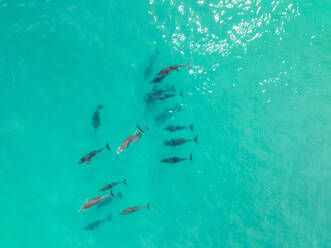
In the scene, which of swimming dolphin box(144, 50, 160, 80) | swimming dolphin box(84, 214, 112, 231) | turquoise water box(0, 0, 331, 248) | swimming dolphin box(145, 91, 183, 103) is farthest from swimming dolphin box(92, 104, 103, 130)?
swimming dolphin box(84, 214, 112, 231)

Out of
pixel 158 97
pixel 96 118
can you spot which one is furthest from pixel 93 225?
pixel 158 97

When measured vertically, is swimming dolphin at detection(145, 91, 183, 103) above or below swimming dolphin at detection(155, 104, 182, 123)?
above

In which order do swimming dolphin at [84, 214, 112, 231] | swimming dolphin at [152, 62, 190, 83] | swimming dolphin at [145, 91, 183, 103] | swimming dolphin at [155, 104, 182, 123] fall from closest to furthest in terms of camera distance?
swimming dolphin at [152, 62, 190, 83] < swimming dolphin at [84, 214, 112, 231] < swimming dolphin at [145, 91, 183, 103] < swimming dolphin at [155, 104, 182, 123]

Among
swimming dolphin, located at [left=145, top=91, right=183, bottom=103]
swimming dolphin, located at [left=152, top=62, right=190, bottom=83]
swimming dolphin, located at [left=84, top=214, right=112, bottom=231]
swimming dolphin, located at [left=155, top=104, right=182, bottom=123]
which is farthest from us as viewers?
swimming dolphin, located at [left=155, top=104, right=182, bottom=123]

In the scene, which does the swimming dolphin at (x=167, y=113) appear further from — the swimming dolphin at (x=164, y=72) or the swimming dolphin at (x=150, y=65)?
the swimming dolphin at (x=150, y=65)

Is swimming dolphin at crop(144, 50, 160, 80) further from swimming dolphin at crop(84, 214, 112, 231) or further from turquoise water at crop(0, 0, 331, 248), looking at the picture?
swimming dolphin at crop(84, 214, 112, 231)

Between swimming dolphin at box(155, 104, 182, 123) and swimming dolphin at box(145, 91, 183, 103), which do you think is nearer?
swimming dolphin at box(145, 91, 183, 103)
